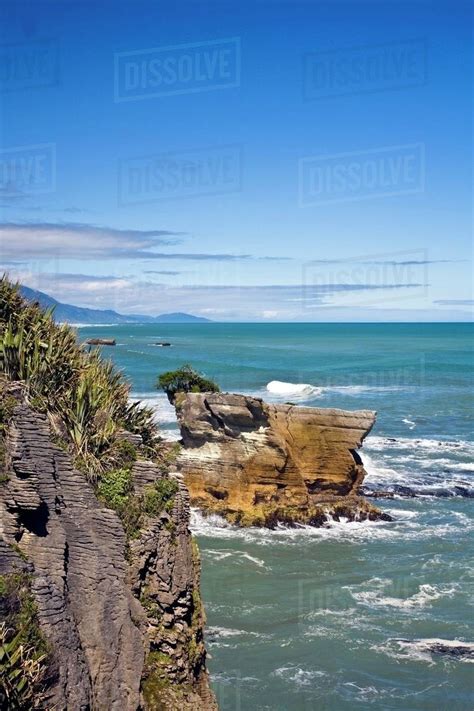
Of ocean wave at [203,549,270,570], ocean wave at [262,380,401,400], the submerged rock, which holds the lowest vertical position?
ocean wave at [203,549,270,570]

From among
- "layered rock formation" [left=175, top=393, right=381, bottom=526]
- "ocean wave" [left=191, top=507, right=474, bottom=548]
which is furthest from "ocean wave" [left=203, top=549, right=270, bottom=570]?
"layered rock formation" [left=175, top=393, right=381, bottom=526]

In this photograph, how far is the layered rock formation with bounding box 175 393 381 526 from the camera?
96.1 feet

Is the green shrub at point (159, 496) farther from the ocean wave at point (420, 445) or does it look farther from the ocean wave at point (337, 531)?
the ocean wave at point (420, 445)

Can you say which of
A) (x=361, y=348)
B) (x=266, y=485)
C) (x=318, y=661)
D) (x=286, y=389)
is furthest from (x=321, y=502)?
(x=361, y=348)

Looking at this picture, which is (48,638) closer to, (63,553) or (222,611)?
(63,553)

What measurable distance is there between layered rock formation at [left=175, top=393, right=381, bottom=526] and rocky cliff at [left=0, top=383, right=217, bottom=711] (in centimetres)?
1633

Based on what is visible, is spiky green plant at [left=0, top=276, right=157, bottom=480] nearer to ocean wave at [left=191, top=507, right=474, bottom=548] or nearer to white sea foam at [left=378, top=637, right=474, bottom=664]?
white sea foam at [left=378, top=637, right=474, bottom=664]

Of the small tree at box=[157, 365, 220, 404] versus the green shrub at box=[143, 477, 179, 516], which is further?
the small tree at box=[157, 365, 220, 404]

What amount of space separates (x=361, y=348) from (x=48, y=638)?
132498mm

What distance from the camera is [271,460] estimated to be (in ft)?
95.8

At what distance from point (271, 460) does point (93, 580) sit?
18.0 m

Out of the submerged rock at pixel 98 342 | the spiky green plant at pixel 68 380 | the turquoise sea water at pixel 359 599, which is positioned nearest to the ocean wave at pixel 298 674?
the turquoise sea water at pixel 359 599

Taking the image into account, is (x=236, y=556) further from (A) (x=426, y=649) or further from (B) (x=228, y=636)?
(A) (x=426, y=649)

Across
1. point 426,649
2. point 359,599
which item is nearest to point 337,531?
point 359,599
